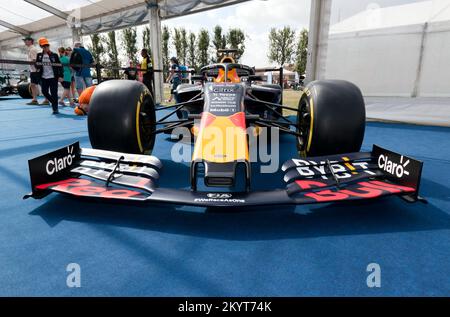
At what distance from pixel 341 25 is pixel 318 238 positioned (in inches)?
235

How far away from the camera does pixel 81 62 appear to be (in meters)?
7.54

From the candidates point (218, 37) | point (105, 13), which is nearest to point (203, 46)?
point (218, 37)

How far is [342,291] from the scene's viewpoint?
118 cm

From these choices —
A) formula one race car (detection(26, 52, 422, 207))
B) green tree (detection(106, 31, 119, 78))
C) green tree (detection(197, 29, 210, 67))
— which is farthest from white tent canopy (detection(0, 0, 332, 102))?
green tree (detection(197, 29, 210, 67))

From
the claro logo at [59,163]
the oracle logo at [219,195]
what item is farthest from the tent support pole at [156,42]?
the oracle logo at [219,195]

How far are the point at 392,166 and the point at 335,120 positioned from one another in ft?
1.75

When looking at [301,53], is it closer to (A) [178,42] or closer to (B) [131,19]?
(A) [178,42]

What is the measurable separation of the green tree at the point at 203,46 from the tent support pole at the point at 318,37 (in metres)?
38.9

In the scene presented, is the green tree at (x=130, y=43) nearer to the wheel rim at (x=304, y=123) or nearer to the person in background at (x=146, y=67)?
the person in background at (x=146, y=67)

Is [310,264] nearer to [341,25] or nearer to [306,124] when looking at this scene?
[306,124]

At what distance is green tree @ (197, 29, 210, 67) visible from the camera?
43.3m

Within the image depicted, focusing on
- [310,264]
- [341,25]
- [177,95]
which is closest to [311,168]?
[310,264]

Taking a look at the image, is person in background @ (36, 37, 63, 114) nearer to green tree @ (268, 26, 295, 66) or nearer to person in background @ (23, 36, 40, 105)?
person in background @ (23, 36, 40, 105)

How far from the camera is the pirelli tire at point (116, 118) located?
2346 millimetres
